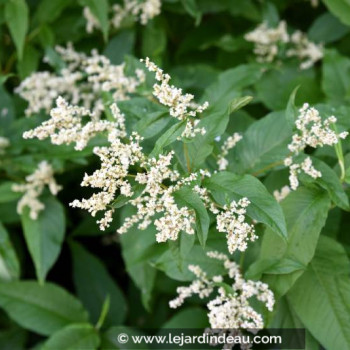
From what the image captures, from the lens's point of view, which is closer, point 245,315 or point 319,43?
point 245,315

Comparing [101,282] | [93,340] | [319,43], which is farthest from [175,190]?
[319,43]

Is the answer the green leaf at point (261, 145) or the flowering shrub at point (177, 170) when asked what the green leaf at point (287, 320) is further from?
the green leaf at point (261, 145)

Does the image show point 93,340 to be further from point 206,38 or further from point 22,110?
point 206,38

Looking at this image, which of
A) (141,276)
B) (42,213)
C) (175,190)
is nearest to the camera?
(175,190)

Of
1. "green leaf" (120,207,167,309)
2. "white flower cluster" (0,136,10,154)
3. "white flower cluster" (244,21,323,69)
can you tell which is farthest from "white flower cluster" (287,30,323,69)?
"white flower cluster" (0,136,10,154)

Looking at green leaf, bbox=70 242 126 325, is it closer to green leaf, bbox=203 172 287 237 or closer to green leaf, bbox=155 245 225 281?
green leaf, bbox=155 245 225 281

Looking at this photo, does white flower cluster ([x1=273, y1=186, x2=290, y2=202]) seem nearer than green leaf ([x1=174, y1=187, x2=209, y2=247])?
No

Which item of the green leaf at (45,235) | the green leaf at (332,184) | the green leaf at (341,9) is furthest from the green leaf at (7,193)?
the green leaf at (341,9)
